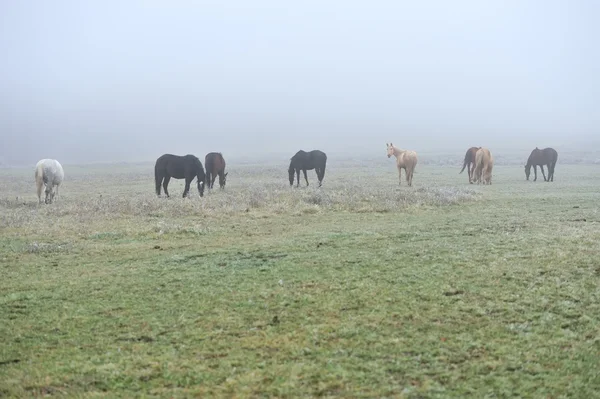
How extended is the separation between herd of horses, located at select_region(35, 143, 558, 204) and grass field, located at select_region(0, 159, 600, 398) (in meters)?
7.66

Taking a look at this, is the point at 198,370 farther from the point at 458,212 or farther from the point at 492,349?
the point at 458,212

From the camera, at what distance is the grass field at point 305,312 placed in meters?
4.15

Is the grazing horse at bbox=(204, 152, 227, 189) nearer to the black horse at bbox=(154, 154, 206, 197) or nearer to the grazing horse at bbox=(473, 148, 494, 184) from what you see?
the black horse at bbox=(154, 154, 206, 197)

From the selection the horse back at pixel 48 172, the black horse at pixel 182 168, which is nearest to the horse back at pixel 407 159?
the black horse at pixel 182 168

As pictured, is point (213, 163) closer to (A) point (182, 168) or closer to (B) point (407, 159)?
(A) point (182, 168)

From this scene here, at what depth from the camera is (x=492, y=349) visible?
462 centimetres

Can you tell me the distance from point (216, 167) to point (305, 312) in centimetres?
1784

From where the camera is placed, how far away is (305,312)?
18.7 ft

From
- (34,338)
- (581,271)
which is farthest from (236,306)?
(581,271)

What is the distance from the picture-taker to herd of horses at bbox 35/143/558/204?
18.8m

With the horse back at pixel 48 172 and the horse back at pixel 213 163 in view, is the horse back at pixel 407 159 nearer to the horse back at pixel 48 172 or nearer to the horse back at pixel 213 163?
the horse back at pixel 213 163

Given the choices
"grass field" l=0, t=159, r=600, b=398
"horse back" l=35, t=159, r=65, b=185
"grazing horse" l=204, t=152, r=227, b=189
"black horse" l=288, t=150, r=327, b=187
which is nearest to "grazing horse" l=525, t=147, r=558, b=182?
"black horse" l=288, t=150, r=327, b=187

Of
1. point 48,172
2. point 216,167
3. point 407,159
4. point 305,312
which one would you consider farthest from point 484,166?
point 305,312

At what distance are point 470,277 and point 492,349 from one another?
7.71ft
